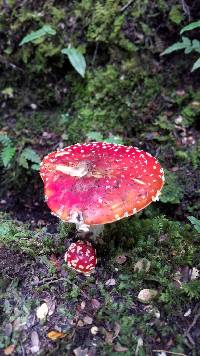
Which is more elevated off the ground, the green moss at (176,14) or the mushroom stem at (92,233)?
the green moss at (176,14)

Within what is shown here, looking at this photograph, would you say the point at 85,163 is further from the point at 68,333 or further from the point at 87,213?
the point at 68,333

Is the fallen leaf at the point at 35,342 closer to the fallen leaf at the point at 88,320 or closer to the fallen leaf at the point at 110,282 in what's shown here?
the fallen leaf at the point at 88,320

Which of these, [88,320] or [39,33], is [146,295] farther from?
[39,33]

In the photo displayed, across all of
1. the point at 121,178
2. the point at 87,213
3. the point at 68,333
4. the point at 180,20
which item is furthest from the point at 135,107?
the point at 68,333

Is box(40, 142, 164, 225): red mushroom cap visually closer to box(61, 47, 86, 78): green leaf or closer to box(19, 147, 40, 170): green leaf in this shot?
box(19, 147, 40, 170): green leaf

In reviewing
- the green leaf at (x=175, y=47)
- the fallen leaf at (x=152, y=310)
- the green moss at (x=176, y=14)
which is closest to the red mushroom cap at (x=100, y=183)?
the fallen leaf at (x=152, y=310)

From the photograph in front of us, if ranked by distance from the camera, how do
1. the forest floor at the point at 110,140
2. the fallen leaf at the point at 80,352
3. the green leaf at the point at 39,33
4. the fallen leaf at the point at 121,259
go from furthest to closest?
the green leaf at the point at 39,33 → the fallen leaf at the point at 121,259 → the forest floor at the point at 110,140 → the fallen leaf at the point at 80,352
